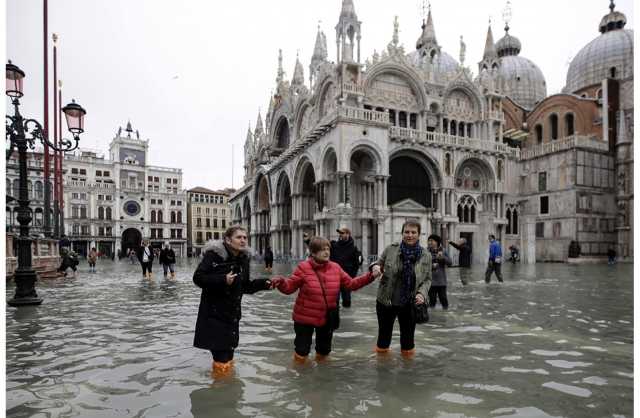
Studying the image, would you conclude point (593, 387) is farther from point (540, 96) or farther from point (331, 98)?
point (540, 96)

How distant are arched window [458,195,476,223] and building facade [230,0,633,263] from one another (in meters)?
0.09

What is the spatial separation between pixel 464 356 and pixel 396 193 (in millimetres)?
25714

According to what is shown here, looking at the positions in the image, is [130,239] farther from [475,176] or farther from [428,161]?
[475,176]

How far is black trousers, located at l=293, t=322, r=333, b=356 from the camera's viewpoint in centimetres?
493

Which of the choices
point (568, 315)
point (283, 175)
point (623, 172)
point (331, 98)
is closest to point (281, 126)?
point (283, 175)

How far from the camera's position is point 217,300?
4.45 metres

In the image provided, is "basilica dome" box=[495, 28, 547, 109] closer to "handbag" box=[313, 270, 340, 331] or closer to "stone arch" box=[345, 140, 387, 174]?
"stone arch" box=[345, 140, 387, 174]

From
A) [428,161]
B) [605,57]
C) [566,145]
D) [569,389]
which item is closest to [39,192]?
[428,161]

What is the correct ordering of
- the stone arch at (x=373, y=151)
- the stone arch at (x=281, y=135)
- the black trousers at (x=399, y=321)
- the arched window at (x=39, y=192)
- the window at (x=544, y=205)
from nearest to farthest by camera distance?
the black trousers at (x=399, y=321) → the stone arch at (x=373, y=151) → the window at (x=544, y=205) → the stone arch at (x=281, y=135) → the arched window at (x=39, y=192)

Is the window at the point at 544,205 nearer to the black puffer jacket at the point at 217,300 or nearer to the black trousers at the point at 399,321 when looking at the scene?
the black trousers at the point at 399,321

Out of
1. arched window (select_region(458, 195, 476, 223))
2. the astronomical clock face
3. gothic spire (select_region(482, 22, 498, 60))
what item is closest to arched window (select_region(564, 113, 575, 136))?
gothic spire (select_region(482, 22, 498, 60))

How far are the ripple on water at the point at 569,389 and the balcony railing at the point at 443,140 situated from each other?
1028 inches

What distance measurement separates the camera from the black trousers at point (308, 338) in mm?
4926

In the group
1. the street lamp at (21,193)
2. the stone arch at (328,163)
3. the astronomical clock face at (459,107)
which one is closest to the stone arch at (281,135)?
the stone arch at (328,163)
